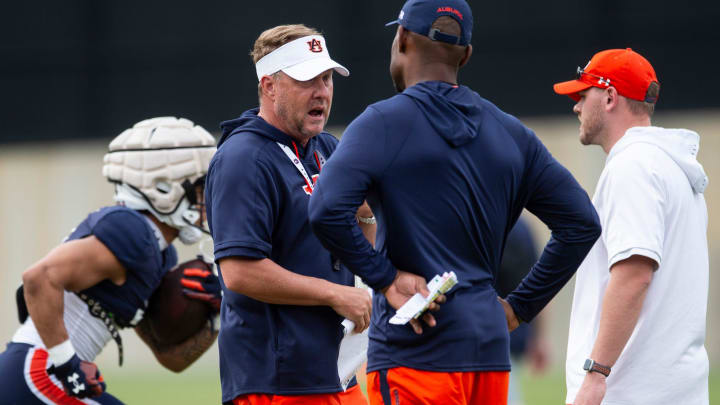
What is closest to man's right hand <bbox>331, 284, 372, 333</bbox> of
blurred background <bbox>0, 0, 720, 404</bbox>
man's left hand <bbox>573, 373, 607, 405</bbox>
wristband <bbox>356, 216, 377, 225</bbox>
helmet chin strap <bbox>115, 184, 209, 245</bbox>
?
wristband <bbox>356, 216, 377, 225</bbox>

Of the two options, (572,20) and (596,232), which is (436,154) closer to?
(596,232)

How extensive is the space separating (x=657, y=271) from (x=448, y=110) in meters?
1.06

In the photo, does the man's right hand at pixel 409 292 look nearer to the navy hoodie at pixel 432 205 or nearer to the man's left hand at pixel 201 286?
the navy hoodie at pixel 432 205

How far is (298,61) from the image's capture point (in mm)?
3783

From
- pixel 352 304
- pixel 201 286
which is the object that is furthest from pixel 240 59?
pixel 352 304

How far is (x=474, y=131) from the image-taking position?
126 inches

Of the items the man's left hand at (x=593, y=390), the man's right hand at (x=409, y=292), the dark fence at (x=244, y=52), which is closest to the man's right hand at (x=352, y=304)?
the man's right hand at (x=409, y=292)

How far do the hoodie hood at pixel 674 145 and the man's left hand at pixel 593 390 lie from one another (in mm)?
794

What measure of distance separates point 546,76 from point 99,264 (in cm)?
763

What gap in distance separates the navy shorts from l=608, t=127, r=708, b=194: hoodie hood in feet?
7.63

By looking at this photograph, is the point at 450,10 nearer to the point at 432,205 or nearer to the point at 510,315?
the point at 432,205

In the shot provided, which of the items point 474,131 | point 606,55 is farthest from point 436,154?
point 606,55

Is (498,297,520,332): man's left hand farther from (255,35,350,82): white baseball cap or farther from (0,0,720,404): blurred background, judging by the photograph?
(0,0,720,404): blurred background

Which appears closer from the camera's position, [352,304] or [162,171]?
[352,304]
